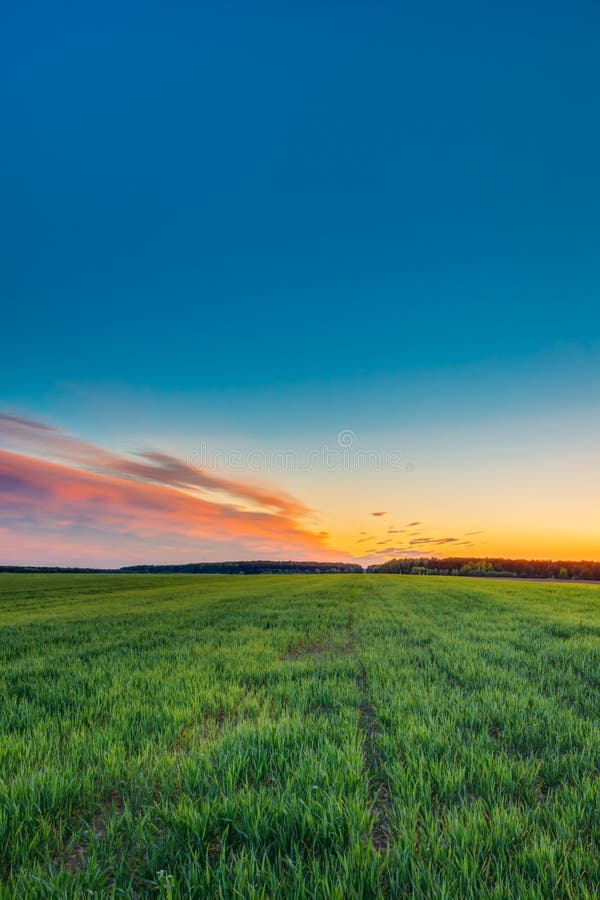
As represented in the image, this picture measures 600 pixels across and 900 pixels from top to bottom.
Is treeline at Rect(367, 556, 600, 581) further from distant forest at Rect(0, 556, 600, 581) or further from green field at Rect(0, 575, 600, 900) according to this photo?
green field at Rect(0, 575, 600, 900)

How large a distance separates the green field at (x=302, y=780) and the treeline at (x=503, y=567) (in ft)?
389

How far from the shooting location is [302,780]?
3254 mm

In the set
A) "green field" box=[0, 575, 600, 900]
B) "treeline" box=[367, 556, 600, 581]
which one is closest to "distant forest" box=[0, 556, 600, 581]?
"treeline" box=[367, 556, 600, 581]

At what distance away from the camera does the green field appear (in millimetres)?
2352

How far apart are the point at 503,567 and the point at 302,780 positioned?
14811 centimetres

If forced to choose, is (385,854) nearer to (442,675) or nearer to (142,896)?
(142,896)

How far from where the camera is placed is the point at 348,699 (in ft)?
17.9

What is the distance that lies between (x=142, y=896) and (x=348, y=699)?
3.64 meters

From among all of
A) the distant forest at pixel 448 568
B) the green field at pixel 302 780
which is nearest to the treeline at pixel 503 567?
the distant forest at pixel 448 568

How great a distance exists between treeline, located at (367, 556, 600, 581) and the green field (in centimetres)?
11845

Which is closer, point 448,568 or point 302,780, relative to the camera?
point 302,780

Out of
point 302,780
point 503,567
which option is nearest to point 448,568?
point 503,567

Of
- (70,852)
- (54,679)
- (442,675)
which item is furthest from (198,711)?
(442,675)

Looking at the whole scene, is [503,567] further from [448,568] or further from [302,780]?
[302,780]
